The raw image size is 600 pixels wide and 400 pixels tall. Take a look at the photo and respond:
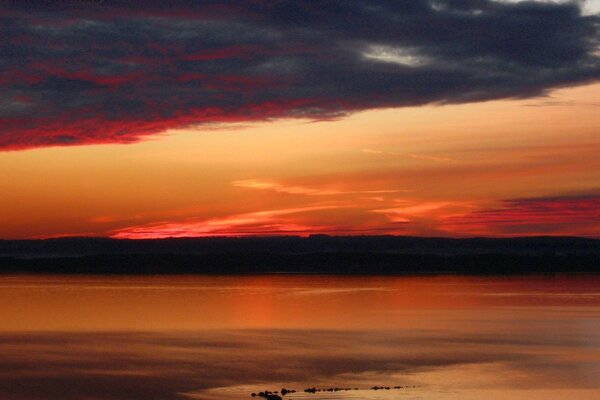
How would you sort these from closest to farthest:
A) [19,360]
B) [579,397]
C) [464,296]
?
[579,397] < [19,360] < [464,296]

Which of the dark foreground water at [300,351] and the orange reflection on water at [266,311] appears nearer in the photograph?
the dark foreground water at [300,351]

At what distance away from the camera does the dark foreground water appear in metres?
23.2

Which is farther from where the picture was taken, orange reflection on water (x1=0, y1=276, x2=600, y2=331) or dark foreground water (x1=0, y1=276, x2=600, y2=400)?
orange reflection on water (x1=0, y1=276, x2=600, y2=331)

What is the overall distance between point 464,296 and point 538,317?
23.7 m

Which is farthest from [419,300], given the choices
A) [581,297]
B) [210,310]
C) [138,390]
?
[138,390]

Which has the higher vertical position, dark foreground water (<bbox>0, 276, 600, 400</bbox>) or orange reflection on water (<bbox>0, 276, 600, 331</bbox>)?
orange reflection on water (<bbox>0, 276, 600, 331</bbox>)

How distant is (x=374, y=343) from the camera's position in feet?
111

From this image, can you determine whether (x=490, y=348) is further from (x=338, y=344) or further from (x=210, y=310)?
(x=210, y=310)

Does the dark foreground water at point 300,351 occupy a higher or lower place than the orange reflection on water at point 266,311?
lower

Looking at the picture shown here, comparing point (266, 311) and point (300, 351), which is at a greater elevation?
point (266, 311)

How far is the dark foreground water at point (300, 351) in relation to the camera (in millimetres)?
23219

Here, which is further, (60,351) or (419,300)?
(419,300)

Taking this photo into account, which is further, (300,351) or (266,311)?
(266,311)

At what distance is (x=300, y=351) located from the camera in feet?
103
